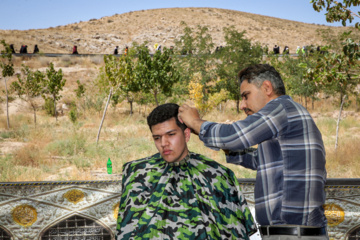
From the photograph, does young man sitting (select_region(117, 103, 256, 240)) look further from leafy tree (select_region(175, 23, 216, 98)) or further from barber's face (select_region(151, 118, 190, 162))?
leafy tree (select_region(175, 23, 216, 98))

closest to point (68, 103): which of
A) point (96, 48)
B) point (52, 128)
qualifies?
point (52, 128)

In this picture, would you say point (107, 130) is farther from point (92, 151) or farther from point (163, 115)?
point (163, 115)

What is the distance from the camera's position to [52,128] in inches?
739

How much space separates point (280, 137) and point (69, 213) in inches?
96.8

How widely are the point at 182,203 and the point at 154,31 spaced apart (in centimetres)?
6643

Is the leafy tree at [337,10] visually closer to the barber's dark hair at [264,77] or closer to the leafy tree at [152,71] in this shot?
the barber's dark hair at [264,77]

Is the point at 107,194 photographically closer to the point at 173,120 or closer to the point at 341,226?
the point at 173,120

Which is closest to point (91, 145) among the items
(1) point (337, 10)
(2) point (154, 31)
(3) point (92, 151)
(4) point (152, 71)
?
(3) point (92, 151)

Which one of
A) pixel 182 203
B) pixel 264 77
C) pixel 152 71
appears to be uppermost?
pixel 152 71

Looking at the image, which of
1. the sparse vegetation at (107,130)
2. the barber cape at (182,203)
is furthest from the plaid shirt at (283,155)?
the sparse vegetation at (107,130)

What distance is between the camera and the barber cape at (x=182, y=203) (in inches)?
89.7

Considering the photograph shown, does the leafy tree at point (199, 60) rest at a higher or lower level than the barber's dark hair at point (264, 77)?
higher

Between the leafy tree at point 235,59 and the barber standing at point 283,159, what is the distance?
2015 cm

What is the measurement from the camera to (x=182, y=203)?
7.80ft
